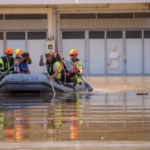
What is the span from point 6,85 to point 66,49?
49.0ft

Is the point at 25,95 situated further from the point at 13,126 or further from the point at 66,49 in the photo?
the point at 66,49

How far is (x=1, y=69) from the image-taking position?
57.1ft

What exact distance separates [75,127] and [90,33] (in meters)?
22.9

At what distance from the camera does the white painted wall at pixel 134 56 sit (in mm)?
30406

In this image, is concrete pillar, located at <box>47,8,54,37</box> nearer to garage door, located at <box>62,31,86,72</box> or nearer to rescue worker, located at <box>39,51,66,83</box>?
garage door, located at <box>62,31,86,72</box>

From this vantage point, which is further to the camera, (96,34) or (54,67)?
(96,34)

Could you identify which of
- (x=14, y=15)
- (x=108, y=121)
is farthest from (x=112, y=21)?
(x=108, y=121)

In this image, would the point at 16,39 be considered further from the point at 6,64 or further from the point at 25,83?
the point at 25,83

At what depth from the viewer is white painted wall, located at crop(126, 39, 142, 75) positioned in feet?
99.8

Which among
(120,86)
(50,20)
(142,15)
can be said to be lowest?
(120,86)

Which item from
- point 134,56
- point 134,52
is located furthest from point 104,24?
point 134,56

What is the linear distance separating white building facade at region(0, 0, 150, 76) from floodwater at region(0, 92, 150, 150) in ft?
62.7

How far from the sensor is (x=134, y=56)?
100 ft

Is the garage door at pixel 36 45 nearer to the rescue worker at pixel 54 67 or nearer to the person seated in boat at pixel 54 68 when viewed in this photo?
the person seated in boat at pixel 54 68
